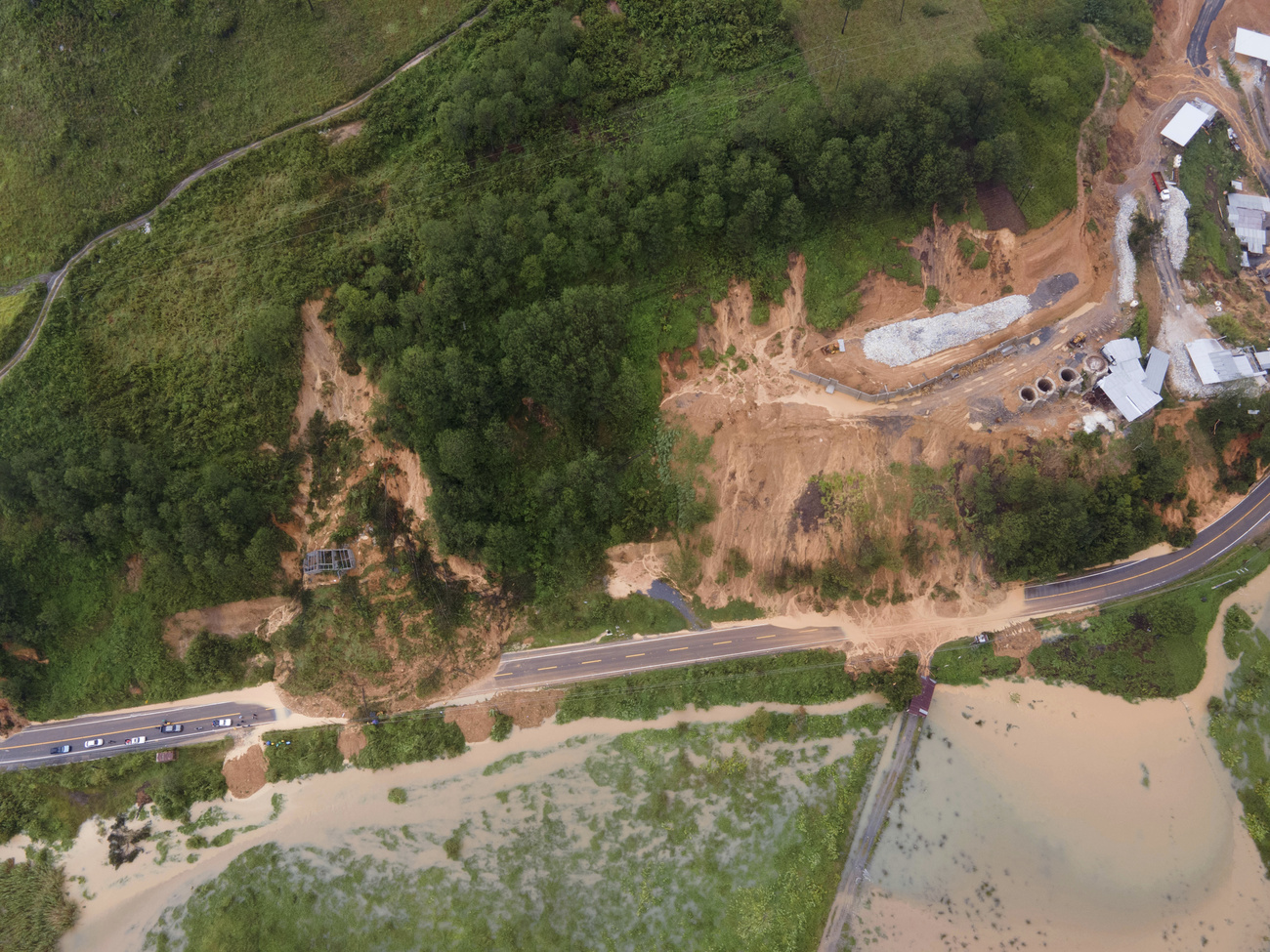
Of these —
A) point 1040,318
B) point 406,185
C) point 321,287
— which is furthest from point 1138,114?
point 321,287

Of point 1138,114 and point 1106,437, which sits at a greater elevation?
point 1138,114

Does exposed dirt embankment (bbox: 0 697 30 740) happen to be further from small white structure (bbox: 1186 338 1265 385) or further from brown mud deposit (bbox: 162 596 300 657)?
small white structure (bbox: 1186 338 1265 385)

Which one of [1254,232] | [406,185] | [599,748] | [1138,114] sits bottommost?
[599,748]

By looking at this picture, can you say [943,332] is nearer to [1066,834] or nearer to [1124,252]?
[1124,252]

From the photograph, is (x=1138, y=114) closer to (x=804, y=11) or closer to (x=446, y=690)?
(x=804, y=11)

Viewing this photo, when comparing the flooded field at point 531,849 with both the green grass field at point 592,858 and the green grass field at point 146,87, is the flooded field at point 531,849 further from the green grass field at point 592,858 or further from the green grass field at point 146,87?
the green grass field at point 146,87

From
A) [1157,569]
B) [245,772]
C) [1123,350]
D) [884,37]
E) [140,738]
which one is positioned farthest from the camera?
[884,37]

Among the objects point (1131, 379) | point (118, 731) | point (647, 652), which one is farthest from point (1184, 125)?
point (118, 731)
